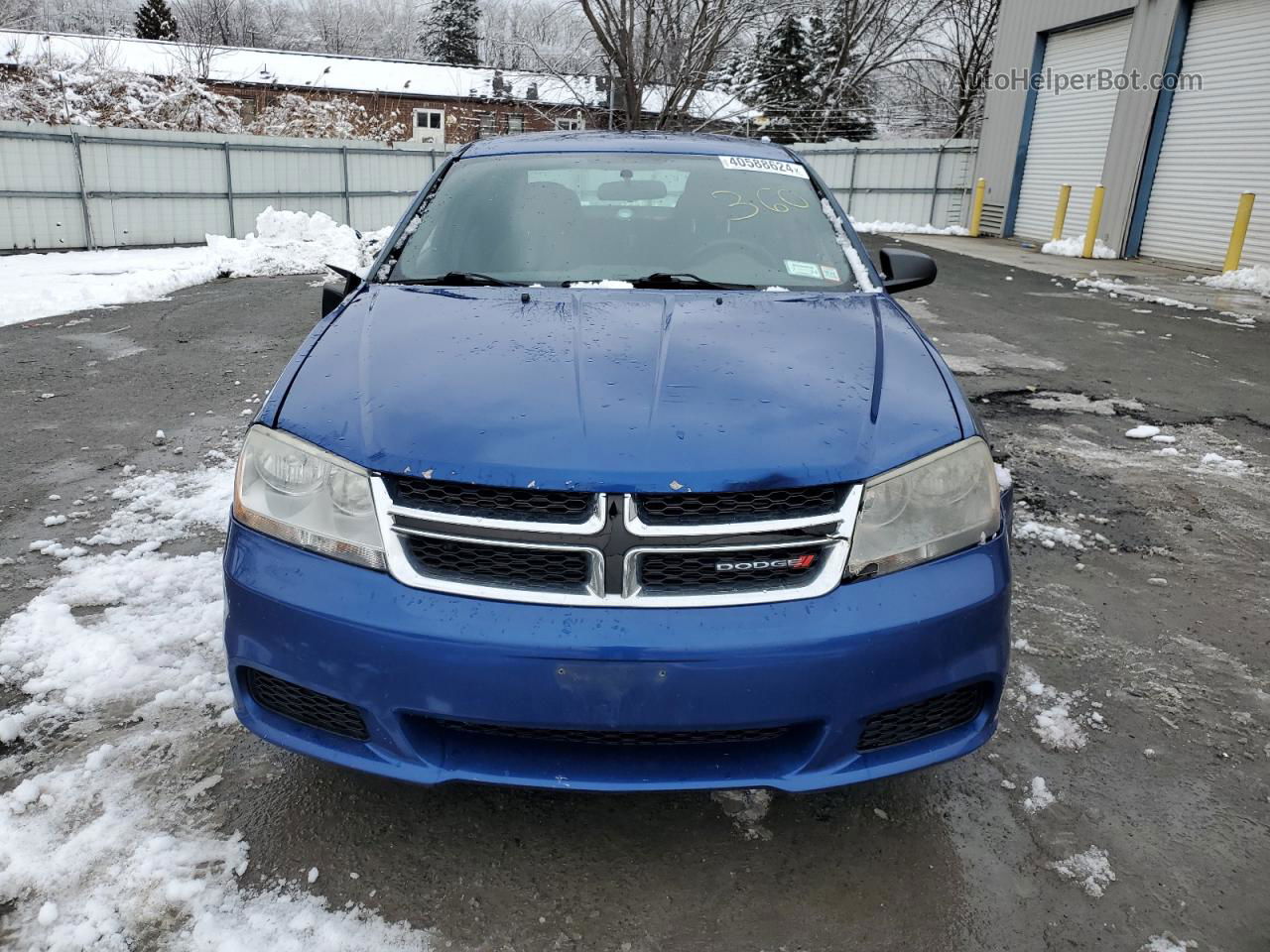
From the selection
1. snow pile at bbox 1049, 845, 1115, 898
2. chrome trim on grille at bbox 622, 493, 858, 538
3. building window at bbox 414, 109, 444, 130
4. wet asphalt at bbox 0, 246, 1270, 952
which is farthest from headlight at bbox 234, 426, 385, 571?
building window at bbox 414, 109, 444, 130

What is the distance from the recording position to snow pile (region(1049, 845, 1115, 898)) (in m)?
1.88

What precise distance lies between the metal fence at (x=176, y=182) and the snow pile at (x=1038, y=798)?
1782 centimetres

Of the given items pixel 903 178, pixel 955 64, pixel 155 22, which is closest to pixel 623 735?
pixel 903 178

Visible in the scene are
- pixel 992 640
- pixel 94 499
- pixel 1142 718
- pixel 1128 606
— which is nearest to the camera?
pixel 992 640

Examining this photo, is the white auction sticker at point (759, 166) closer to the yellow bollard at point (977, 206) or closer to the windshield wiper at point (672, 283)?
the windshield wiper at point (672, 283)

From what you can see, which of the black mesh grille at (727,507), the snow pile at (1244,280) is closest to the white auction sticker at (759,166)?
the black mesh grille at (727,507)

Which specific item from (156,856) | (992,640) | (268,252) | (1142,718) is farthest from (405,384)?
(268,252)

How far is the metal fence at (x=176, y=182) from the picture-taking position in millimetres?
15062

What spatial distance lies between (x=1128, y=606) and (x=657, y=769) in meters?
2.25

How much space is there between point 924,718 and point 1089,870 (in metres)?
0.56

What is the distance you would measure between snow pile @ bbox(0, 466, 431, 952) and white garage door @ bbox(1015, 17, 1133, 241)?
17.4 m

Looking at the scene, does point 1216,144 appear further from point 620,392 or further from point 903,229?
point 620,392

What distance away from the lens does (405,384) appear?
199 centimetres

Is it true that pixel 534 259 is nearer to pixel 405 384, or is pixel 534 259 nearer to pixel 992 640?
pixel 405 384
